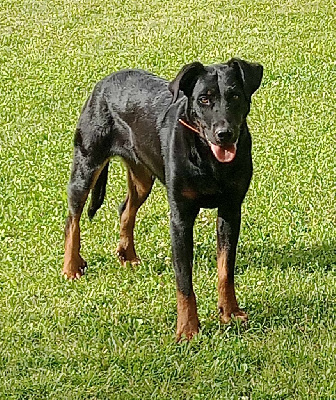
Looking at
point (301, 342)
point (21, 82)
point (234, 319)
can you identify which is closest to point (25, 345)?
point (234, 319)

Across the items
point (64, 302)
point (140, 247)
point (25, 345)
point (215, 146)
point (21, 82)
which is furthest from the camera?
point (21, 82)

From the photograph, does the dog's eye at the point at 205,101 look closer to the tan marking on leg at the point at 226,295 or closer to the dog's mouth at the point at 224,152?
the dog's mouth at the point at 224,152

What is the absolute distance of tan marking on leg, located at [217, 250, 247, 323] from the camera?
5398 mm

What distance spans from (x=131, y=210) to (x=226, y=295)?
4.68 ft

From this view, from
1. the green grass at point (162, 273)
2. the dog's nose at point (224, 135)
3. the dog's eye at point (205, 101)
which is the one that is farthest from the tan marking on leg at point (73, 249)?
the dog's nose at point (224, 135)

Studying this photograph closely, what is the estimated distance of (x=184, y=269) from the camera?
17.1 feet

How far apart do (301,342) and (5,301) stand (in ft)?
6.92

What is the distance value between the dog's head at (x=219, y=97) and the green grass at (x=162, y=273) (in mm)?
1253

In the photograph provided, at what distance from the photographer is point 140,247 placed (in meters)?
6.79

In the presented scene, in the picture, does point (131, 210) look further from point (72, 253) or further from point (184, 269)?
point (184, 269)

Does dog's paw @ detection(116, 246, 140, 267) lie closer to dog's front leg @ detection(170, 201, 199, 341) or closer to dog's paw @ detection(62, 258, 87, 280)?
dog's paw @ detection(62, 258, 87, 280)

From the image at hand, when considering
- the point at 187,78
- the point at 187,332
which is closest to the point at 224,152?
the point at 187,78

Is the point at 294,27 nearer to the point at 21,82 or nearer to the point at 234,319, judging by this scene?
the point at 21,82

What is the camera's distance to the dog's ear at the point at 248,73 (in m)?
4.96
